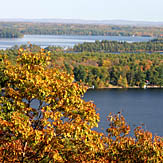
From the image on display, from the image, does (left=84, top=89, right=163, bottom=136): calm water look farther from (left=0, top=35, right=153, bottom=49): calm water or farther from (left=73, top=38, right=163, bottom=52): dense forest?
(left=0, top=35, right=153, bottom=49): calm water

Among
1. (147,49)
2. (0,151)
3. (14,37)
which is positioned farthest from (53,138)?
(14,37)

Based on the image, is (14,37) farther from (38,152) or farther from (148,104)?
(38,152)

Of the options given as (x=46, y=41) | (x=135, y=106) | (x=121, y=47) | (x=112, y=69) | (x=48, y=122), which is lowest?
(x=46, y=41)

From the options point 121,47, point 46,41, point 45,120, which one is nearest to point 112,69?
point 121,47

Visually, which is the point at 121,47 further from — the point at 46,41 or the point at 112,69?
the point at 112,69

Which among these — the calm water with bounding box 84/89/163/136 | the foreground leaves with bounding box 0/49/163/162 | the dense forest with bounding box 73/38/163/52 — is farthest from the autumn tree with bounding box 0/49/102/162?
the dense forest with bounding box 73/38/163/52

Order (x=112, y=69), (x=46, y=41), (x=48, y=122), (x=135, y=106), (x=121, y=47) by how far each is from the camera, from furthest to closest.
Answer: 1. (x=46, y=41)
2. (x=121, y=47)
3. (x=112, y=69)
4. (x=135, y=106)
5. (x=48, y=122)
